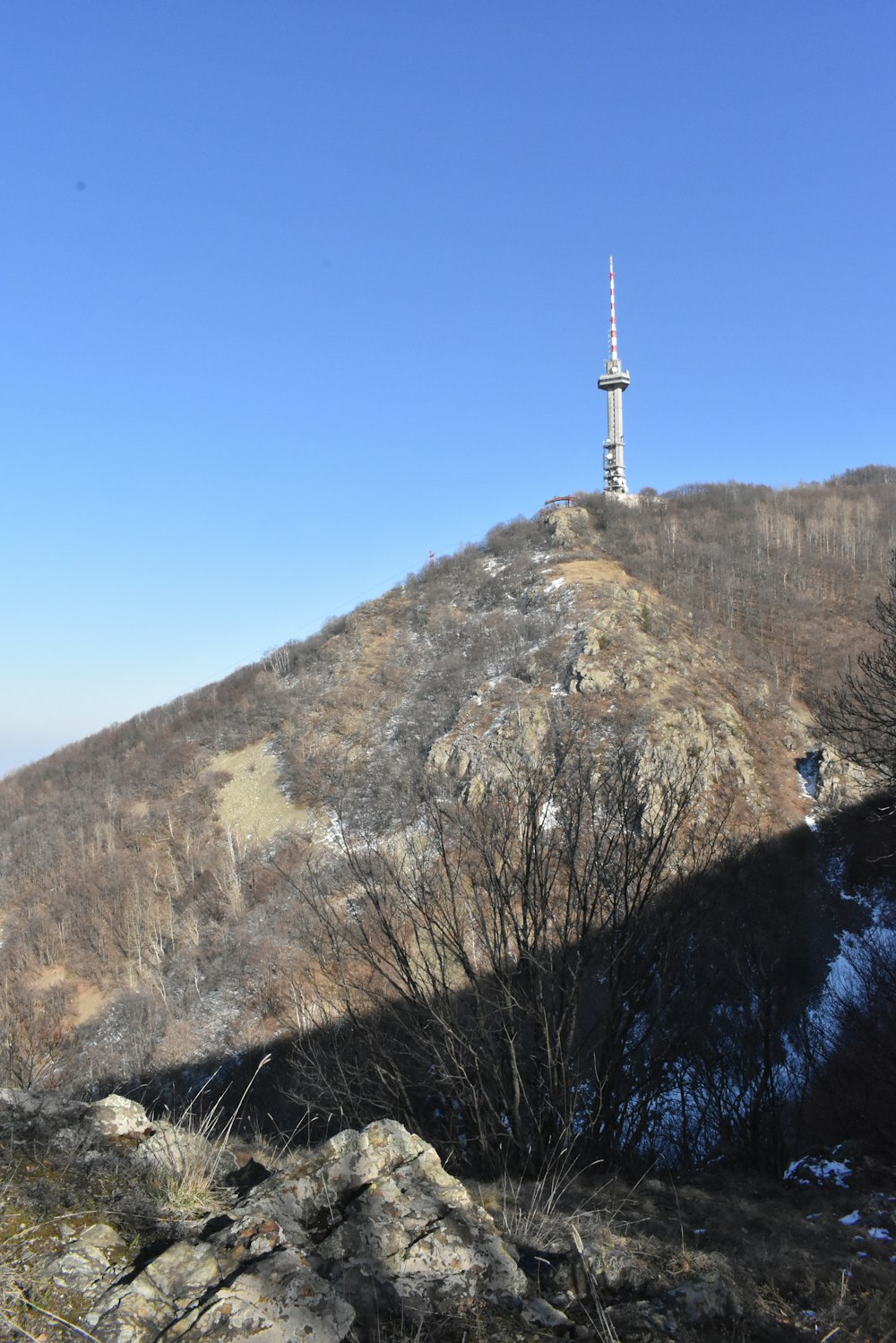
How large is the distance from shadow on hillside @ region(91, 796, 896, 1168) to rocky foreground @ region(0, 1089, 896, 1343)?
1.14 metres

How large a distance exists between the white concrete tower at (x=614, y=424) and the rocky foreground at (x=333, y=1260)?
190 feet

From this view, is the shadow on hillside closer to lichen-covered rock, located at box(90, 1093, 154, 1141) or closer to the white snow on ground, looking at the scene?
lichen-covered rock, located at box(90, 1093, 154, 1141)

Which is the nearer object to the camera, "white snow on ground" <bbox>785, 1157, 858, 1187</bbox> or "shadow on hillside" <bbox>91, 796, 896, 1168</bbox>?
"white snow on ground" <bbox>785, 1157, 858, 1187</bbox>

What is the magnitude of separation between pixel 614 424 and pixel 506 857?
57.0 metres

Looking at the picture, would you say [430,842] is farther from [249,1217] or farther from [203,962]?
[249,1217]

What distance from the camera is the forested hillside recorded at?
7766 millimetres

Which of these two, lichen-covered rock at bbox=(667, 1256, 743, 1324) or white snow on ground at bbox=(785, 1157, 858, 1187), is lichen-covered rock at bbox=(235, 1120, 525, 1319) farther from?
white snow on ground at bbox=(785, 1157, 858, 1187)

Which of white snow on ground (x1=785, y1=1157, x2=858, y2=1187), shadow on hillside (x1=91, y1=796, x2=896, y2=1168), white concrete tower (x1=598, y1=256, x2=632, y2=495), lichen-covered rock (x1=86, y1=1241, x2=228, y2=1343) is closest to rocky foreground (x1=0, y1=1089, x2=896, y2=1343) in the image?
lichen-covered rock (x1=86, y1=1241, x2=228, y2=1343)

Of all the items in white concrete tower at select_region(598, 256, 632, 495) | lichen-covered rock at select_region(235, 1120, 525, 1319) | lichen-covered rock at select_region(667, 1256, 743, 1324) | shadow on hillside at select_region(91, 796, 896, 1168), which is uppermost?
white concrete tower at select_region(598, 256, 632, 495)

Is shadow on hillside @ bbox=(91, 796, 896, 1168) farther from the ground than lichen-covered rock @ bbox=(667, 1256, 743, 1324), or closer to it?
closer to it

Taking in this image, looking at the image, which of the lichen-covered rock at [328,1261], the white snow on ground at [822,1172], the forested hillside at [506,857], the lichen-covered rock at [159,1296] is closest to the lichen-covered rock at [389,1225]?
the lichen-covered rock at [328,1261]

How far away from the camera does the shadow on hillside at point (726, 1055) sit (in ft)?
26.8

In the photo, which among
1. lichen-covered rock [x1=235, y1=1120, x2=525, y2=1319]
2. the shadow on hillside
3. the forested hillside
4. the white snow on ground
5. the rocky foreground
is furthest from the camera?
the shadow on hillside

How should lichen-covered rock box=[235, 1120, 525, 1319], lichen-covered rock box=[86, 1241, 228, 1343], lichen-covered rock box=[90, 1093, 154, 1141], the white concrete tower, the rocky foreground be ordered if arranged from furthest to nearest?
1. the white concrete tower
2. lichen-covered rock box=[90, 1093, 154, 1141]
3. lichen-covered rock box=[235, 1120, 525, 1319]
4. the rocky foreground
5. lichen-covered rock box=[86, 1241, 228, 1343]
